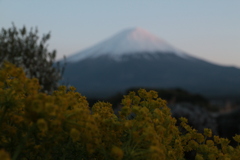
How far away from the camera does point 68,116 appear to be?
2082 millimetres

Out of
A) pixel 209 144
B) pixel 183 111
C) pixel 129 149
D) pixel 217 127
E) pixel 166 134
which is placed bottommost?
pixel 217 127

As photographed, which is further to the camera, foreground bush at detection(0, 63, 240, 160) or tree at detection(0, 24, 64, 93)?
tree at detection(0, 24, 64, 93)

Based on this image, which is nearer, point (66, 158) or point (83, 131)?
point (83, 131)

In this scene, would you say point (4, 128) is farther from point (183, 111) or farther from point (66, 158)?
point (183, 111)

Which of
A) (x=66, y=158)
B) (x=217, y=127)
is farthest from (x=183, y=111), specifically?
(x=66, y=158)

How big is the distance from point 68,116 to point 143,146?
0.67 metres

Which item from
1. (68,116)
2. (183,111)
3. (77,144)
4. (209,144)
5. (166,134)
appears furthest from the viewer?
(183,111)

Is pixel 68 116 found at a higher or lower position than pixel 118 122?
higher

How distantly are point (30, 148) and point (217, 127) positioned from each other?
16605 mm

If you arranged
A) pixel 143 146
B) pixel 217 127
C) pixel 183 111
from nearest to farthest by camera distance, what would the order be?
pixel 143 146, pixel 183 111, pixel 217 127

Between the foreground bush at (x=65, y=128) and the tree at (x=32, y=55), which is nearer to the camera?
the foreground bush at (x=65, y=128)

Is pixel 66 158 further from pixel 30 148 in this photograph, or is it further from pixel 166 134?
pixel 166 134

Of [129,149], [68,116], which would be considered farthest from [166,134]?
[68,116]

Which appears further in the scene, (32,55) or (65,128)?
(32,55)
